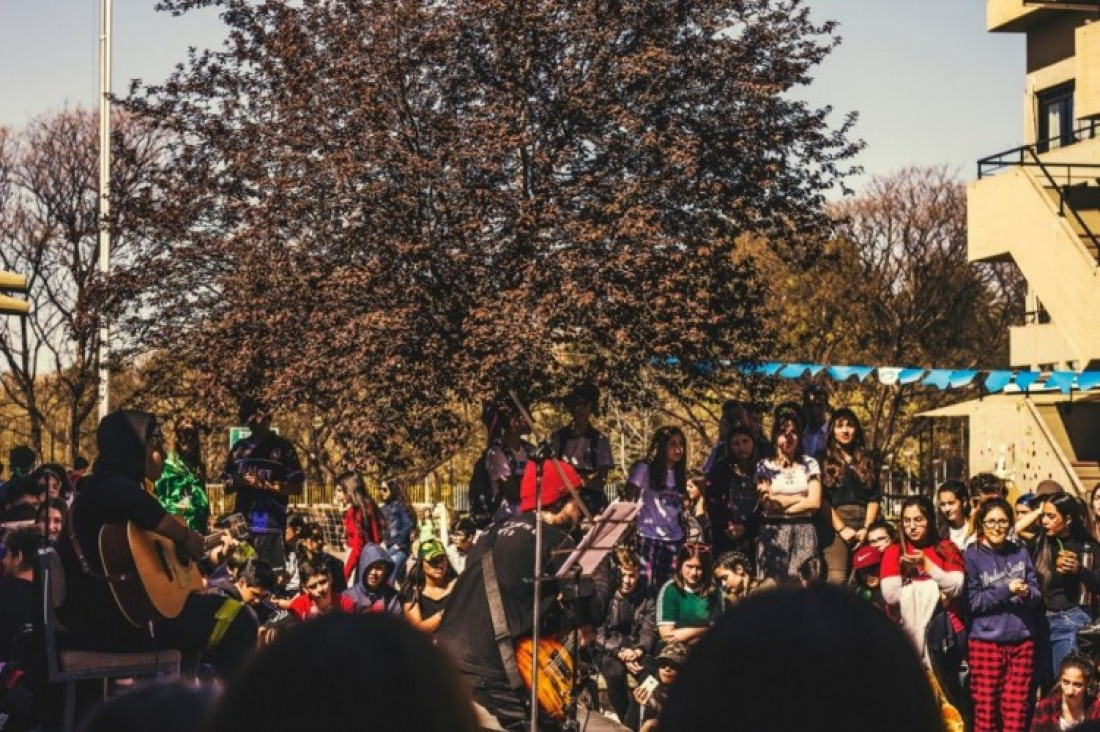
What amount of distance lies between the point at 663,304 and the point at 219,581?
5679 mm

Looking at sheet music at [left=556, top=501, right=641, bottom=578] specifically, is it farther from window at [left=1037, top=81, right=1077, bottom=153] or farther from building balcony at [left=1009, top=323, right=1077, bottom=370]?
window at [left=1037, top=81, right=1077, bottom=153]

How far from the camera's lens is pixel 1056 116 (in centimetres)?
3872

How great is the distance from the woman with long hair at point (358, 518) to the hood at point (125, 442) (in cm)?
780

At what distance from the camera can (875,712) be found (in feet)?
4.60

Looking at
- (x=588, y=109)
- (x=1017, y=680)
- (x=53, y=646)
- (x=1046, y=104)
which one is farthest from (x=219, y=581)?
(x=1046, y=104)

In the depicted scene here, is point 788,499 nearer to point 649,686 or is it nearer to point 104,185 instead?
point 649,686

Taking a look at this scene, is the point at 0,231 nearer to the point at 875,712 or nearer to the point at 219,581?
the point at 219,581

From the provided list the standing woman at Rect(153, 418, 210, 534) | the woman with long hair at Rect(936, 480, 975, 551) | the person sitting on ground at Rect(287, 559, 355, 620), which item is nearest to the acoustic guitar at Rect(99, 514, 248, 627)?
the person sitting on ground at Rect(287, 559, 355, 620)

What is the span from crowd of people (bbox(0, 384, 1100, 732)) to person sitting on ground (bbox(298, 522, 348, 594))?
0.06 meters

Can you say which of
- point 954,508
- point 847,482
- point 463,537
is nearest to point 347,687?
point 847,482

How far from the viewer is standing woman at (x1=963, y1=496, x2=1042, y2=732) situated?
35.2 feet

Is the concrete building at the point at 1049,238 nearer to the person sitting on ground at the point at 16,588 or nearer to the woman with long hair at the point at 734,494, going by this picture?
the woman with long hair at the point at 734,494

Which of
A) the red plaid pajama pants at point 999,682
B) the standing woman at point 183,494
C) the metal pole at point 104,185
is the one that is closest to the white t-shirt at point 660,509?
the red plaid pajama pants at point 999,682

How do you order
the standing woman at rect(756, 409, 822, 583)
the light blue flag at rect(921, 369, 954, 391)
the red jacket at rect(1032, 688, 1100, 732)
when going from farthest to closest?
the light blue flag at rect(921, 369, 954, 391)
the standing woman at rect(756, 409, 822, 583)
the red jacket at rect(1032, 688, 1100, 732)
